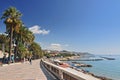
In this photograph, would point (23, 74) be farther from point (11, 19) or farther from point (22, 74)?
point (11, 19)

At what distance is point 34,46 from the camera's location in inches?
4737

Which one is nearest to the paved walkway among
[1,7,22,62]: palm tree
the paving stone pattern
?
the paving stone pattern

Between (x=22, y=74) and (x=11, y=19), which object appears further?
(x=11, y=19)

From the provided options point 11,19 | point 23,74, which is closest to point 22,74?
point 23,74

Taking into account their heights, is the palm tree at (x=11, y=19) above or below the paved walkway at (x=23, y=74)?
above

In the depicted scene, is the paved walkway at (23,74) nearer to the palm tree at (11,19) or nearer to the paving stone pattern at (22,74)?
the paving stone pattern at (22,74)

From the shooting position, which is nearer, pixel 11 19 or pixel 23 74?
pixel 23 74

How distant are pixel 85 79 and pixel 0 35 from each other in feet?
298

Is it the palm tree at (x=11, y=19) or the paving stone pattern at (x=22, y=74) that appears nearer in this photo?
the paving stone pattern at (x=22, y=74)

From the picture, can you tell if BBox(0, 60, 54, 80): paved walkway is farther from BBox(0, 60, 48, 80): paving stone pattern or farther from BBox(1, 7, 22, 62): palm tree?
BBox(1, 7, 22, 62): palm tree

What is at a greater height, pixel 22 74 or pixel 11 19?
pixel 11 19

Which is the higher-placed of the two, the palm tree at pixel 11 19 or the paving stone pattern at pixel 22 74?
the palm tree at pixel 11 19

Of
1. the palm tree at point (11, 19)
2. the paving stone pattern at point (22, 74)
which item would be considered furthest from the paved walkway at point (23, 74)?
the palm tree at point (11, 19)

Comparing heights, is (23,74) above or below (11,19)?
below
